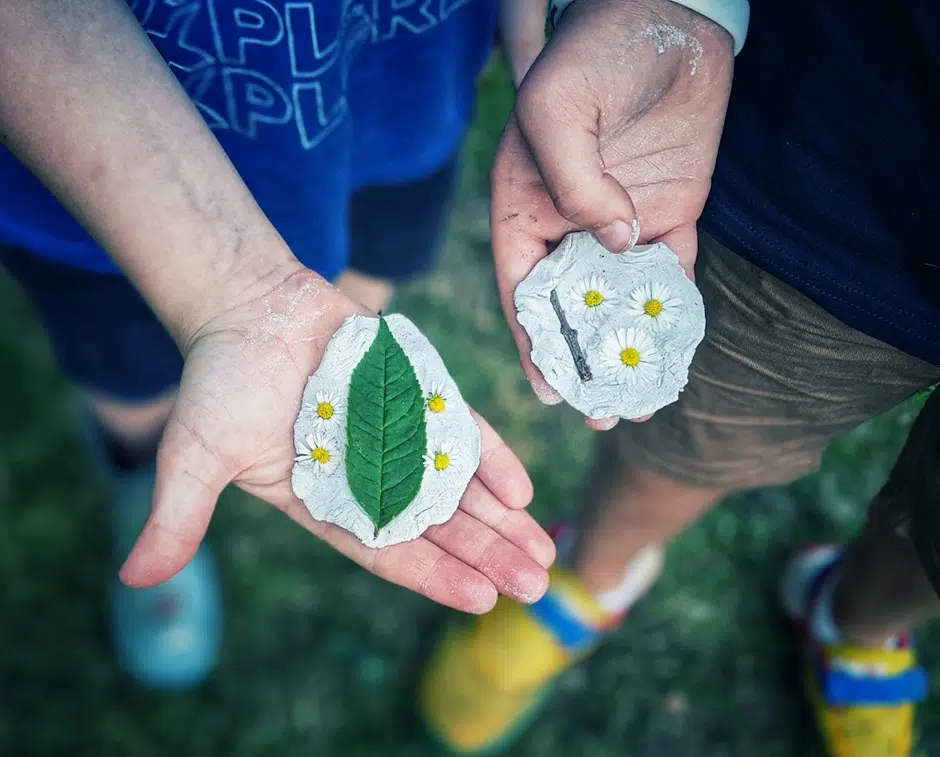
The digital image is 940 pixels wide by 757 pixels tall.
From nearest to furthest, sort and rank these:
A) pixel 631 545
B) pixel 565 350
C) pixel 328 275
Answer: pixel 565 350
pixel 328 275
pixel 631 545

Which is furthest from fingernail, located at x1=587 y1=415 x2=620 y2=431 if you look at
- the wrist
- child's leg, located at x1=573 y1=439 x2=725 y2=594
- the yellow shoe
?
the yellow shoe

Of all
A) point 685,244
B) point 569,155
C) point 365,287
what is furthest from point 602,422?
point 365,287

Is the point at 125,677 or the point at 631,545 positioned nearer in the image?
the point at 631,545

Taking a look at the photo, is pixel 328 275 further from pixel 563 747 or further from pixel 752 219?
pixel 563 747

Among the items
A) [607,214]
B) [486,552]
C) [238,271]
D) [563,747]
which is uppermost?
[607,214]

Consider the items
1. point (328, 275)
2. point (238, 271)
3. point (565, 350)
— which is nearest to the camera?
point (238, 271)

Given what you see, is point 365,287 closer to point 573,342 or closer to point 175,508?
point 573,342

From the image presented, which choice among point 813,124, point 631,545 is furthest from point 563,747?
point 813,124

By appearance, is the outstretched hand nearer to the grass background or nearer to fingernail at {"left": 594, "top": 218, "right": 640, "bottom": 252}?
fingernail at {"left": 594, "top": 218, "right": 640, "bottom": 252}
